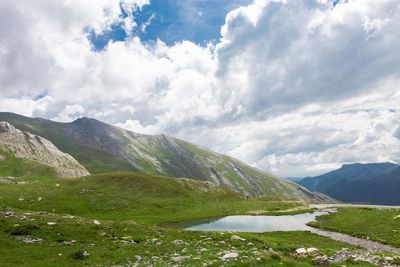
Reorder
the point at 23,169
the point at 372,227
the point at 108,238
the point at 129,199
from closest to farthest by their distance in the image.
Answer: the point at 108,238
the point at 372,227
the point at 129,199
the point at 23,169

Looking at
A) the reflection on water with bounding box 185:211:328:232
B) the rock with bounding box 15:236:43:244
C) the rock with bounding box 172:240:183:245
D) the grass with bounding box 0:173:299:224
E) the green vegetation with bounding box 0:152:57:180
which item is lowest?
the reflection on water with bounding box 185:211:328:232

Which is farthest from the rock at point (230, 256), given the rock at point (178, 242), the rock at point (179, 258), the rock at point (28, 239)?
the rock at point (28, 239)

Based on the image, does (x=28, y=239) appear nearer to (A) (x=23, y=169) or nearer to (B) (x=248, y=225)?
(B) (x=248, y=225)

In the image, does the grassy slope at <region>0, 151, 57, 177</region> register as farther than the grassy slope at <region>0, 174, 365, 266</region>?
Yes

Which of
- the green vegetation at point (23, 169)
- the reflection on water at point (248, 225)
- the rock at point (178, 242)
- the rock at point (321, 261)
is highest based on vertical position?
the green vegetation at point (23, 169)

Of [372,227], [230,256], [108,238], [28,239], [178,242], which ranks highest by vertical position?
[28,239]

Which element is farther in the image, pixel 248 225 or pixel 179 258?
pixel 248 225

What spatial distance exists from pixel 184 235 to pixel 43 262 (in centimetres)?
1962

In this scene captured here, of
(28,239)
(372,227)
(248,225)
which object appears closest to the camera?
(28,239)

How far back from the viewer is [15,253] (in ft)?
105

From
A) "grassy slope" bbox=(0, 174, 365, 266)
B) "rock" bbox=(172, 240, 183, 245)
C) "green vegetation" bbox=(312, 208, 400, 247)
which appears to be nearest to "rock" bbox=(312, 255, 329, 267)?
"grassy slope" bbox=(0, 174, 365, 266)

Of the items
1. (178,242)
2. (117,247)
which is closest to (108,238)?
(117,247)

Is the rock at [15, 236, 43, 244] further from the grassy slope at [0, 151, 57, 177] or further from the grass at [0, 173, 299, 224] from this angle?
the grassy slope at [0, 151, 57, 177]

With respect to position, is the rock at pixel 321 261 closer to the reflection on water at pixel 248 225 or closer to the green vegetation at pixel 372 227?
the green vegetation at pixel 372 227
